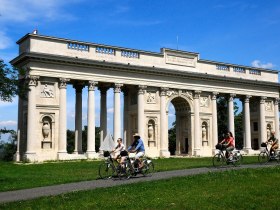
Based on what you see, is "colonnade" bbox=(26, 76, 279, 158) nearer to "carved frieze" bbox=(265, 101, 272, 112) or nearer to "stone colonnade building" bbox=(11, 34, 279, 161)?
"stone colonnade building" bbox=(11, 34, 279, 161)

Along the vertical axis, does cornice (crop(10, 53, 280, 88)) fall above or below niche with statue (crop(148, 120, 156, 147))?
above

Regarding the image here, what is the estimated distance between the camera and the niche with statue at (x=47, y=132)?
136 feet

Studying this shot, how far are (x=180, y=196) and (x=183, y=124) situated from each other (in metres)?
41.9

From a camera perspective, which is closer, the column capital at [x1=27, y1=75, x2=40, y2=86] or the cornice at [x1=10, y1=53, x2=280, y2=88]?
the column capital at [x1=27, y1=75, x2=40, y2=86]

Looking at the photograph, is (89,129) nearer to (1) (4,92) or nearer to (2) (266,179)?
(1) (4,92)

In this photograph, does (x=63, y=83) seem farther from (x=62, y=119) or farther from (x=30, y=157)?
(x=30, y=157)

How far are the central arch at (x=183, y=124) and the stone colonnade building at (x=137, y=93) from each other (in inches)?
5.4

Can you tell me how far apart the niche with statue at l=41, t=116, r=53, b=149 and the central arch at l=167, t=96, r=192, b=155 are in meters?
17.7

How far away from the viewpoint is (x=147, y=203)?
1308 centimetres

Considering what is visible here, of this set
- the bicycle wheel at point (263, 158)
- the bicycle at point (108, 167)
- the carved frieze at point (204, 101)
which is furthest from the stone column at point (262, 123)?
the bicycle at point (108, 167)

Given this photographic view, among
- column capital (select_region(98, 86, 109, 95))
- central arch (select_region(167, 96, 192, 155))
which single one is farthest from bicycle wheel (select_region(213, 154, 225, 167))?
central arch (select_region(167, 96, 192, 155))

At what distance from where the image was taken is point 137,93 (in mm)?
48625

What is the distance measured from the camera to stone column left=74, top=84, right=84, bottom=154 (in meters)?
45.8

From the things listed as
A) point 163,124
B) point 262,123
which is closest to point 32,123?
point 163,124
